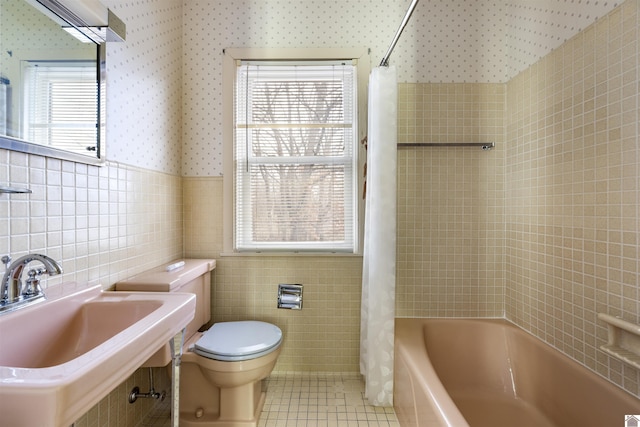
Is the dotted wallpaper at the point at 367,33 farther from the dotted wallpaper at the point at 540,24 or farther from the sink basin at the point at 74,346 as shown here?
the sink basin at the point at 74,346

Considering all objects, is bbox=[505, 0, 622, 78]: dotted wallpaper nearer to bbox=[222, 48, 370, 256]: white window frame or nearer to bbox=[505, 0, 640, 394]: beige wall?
bbox=[505, 0, 640, 394]: beige wall

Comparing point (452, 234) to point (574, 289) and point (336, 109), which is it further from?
point (336, 109)

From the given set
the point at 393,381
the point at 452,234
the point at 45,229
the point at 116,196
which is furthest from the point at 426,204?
the point at 45,229

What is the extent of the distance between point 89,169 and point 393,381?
1794 millimetres

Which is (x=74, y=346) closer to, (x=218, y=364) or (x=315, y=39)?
(x=218, y=364)

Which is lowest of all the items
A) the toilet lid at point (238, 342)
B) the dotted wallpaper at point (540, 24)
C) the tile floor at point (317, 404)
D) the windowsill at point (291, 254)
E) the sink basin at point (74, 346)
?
the tile floor at point (317, 404)

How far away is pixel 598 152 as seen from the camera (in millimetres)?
1180

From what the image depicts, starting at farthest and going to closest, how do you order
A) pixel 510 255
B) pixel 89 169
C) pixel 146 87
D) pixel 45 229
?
pixel 510 255
pixel 146 87
pixel 89 169
pixel 45 229

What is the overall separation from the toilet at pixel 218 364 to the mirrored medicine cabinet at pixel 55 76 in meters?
0.62

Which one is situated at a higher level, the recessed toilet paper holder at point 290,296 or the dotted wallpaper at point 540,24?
the dotted wallpaper at point 540,24

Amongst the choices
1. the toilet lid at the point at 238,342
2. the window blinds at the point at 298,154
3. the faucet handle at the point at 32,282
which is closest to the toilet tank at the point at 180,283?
the toilet lid at the point at 238,342

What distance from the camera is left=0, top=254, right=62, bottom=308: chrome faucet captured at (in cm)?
81

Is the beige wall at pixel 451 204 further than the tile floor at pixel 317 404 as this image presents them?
Yes

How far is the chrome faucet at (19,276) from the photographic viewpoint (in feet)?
2.66
